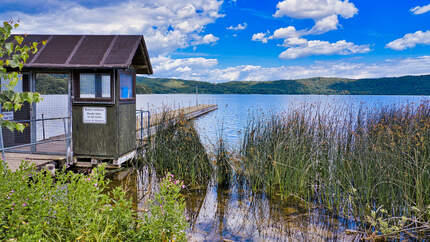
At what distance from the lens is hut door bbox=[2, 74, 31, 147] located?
6.66 meters

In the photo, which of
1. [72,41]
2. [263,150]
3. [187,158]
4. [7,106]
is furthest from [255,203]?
[72,41]

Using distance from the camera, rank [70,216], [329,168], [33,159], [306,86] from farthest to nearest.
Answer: [306,86], [33,159], [329,168], [70,216]

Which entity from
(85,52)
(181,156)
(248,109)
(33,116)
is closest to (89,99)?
(85,52)

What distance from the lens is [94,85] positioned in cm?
631

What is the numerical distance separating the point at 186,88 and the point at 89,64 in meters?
101

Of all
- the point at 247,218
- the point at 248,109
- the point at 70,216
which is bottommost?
the point at 247,218

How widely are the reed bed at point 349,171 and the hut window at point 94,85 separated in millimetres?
3172

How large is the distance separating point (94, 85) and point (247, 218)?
416cm

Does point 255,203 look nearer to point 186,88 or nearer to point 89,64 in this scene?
point 89,64

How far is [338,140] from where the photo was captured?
5793 mm

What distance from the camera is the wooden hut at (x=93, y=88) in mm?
6156

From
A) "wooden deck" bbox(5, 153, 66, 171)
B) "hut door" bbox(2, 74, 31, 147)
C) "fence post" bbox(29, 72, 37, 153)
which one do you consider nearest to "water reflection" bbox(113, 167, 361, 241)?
"wooden deck" bbox(5, 153, 66, 171)

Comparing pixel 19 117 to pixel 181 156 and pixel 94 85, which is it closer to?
pixel 94 85

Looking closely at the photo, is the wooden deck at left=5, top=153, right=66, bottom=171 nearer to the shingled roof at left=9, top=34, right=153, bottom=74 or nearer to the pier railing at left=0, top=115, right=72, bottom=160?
the pier railing at left=0, top=115, right=72, bottom=160
